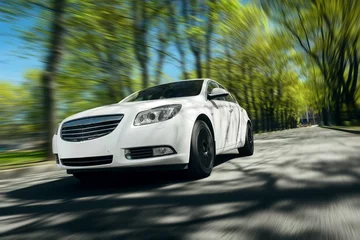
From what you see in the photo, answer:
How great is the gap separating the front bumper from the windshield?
1252mm

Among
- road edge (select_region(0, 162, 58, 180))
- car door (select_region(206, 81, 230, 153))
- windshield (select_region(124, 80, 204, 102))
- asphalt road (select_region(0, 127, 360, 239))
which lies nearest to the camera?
asphalt road (select_region(0, 127, 360, 239))

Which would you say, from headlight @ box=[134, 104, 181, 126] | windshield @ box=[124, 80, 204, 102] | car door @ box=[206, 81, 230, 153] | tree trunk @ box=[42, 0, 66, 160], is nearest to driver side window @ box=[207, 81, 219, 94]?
car door @ box=[206, 81, 230, 153]

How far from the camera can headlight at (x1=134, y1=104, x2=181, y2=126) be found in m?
4.36

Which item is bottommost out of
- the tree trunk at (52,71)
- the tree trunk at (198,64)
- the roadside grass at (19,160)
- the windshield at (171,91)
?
the roadside grass at (19,160)

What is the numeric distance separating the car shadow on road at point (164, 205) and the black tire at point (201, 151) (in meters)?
0.21

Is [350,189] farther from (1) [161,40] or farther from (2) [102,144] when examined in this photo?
(1) [161,40]

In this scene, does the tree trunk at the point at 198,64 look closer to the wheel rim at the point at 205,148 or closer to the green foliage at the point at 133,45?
the green foliage at the point at 133,45

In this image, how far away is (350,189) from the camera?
147 inches

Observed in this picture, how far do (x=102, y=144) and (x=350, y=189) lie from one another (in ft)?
8.79

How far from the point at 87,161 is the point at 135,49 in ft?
34.3

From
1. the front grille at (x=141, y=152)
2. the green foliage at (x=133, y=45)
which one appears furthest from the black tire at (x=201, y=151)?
the green foliage at (x=133, y=45)

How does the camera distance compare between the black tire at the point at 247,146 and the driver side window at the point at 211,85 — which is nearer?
the driver side window at the point at 211,85

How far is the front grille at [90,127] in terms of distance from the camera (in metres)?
4.38

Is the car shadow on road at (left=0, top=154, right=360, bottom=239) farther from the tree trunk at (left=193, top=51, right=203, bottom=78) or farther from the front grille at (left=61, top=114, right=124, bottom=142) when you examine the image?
the tree trunk at (left=193, top=51, right=203, bottom=78)
